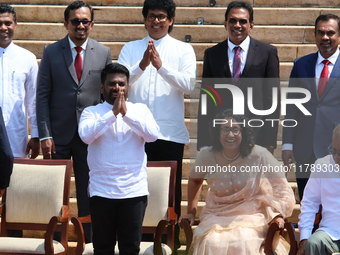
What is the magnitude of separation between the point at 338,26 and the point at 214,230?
1.86m

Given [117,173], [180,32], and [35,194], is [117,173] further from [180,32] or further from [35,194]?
[180,32]

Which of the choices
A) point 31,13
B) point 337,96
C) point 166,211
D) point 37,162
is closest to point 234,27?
point 337,96

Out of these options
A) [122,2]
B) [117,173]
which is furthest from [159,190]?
[122,2]

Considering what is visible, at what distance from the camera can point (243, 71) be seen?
3594 mm

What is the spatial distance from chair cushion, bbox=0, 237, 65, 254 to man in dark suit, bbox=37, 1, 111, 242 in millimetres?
437

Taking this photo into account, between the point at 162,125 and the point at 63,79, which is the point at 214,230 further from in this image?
the point at 63,79

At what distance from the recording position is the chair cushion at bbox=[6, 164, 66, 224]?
346 cm

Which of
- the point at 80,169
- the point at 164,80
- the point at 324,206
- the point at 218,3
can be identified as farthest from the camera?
the point at 218,3

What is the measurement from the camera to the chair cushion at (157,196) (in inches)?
134

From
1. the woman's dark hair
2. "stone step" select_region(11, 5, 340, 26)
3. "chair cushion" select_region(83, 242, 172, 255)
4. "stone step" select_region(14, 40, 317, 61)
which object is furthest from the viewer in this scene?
"stone step" select_region(11, 5, 340, 26)

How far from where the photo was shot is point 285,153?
11.8 feet

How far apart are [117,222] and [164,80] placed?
1329 millimetres

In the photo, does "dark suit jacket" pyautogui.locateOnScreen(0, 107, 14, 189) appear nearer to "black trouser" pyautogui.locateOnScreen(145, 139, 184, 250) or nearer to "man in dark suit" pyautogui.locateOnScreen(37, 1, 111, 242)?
"man in dark suit" pyautogui.locateOnScreen(37, 1, 111, 242)

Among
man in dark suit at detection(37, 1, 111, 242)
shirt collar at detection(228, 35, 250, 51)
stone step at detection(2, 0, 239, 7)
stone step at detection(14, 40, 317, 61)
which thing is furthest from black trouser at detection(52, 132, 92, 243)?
stone step at detection(2, 0, 239, 7)
